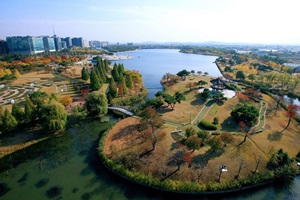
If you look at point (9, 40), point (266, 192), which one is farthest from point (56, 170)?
point (9, 40)

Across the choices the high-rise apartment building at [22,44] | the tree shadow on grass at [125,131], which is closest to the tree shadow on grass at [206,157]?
the tree shadow on grass at [125,131]

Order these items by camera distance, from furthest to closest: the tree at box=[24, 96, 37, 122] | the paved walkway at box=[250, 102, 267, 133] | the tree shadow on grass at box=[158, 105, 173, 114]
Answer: the tree shadow on grass at box=[158, 105, 173, 114]
the tree at box=[24, 96, 37, 122]
the paved walkway at box=[250, 102, 267, 133]

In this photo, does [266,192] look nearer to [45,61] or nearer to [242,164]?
[242,164]

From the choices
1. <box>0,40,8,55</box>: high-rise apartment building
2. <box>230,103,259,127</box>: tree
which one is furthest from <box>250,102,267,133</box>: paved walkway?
<box>0,40,8,55</box>: high-rise apartment building

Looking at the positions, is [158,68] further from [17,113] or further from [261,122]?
[17,113]

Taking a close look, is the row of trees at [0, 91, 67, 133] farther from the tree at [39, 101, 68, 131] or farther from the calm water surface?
the calm water surface

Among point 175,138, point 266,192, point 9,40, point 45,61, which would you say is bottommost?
point 266,192

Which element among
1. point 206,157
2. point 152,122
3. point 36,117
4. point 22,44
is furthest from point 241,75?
point 22,44
